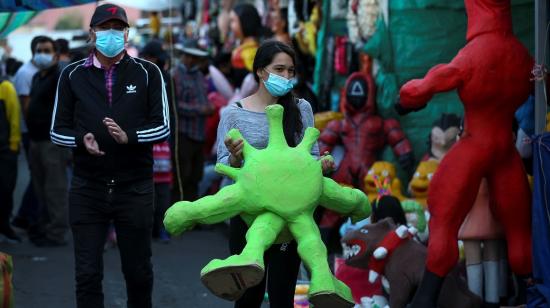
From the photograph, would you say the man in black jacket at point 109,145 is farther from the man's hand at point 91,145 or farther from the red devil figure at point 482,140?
the red devil figure at point 482,140

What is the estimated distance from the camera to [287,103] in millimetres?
5566

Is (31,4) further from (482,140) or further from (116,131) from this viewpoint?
(482,140)

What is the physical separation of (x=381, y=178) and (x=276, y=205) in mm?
3986

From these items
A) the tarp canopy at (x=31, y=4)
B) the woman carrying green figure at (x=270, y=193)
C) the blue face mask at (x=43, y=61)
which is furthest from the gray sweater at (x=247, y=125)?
the blue face mask at (x=43, y=61)

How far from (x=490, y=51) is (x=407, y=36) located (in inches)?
115

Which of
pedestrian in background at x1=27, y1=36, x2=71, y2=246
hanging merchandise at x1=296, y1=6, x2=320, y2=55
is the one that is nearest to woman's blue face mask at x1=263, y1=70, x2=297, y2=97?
pedestrian in background at x1=27, y1=36, x2=71, y2=246

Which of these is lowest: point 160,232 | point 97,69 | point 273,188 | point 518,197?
point 160,232

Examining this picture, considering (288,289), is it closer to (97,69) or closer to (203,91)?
(97,69)

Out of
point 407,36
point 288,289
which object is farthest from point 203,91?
point 288,289

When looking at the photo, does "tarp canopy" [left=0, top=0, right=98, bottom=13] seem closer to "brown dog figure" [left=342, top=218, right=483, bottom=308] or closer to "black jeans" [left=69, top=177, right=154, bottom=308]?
"black jeans" [left=69, top=177, right=154, bottom=308]

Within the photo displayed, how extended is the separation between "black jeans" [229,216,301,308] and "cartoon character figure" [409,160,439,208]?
331 centimetres

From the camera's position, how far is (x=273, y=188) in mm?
5219

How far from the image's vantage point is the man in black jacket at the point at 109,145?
5887mm

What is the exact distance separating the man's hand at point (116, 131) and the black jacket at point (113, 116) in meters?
0.05
